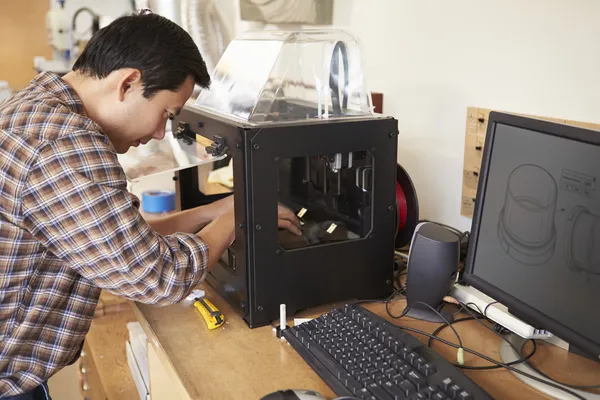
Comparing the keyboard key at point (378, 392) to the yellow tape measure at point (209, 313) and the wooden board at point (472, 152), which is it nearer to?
the yellow tape measure at point (209, 313)

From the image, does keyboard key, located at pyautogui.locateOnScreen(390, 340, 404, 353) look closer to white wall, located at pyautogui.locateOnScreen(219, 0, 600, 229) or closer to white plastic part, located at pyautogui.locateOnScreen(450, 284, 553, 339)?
white plastic part, located at pyautogui.locateOnScreen(450, 284, 553, 339)

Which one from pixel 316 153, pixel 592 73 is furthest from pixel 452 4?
pixel 316 153

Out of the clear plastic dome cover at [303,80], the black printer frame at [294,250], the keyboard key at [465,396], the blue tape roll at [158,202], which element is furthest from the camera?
the blue tape roll at [158,202]

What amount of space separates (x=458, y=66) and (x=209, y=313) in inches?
32.9

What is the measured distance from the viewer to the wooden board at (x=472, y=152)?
1332 mm

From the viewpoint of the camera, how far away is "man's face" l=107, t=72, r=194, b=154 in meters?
0.99

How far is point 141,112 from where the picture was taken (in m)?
1.01

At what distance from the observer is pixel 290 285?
1058 millimetres

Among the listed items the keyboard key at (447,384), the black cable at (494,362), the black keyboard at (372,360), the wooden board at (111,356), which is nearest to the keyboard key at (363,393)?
the black keyboard at (372,360)

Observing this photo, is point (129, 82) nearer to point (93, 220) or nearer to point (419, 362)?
point (93, 220)

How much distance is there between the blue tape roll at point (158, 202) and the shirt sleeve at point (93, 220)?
30.4 inches

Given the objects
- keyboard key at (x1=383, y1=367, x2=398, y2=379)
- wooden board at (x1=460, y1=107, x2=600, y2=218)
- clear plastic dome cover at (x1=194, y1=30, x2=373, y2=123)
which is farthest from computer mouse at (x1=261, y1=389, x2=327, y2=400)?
wooden board at (x1=460, y1=107, x2=600, y2=218)

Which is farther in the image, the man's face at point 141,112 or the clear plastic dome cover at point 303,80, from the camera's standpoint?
the clear plastic dome cover at point 303,80

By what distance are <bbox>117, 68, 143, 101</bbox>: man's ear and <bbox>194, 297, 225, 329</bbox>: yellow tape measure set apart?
425mm
